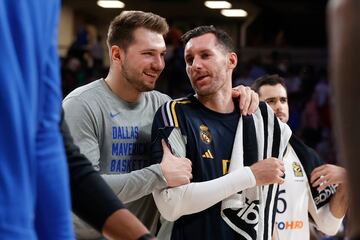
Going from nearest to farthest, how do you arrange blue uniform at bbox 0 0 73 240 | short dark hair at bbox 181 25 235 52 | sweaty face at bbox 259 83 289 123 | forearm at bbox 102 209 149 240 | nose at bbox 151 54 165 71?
blue uniform at bbox 0 0 73 240
forearm at bbox 102 209 149 240
nose at bbox 151 54 165 71
short dark hair at bbox 181 25 235 52
sweaty face at bbox 259 83 289 123

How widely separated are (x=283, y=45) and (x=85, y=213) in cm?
1765

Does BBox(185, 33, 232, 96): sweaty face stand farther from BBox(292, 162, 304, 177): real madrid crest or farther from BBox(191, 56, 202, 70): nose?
BBox(292, 162, 304, 177): real madrid crest

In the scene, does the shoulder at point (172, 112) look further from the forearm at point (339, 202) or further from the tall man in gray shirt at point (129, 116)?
the forearm at point (339, 202)

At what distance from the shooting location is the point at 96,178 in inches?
75.7

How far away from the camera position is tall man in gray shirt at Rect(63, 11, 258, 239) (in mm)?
4113

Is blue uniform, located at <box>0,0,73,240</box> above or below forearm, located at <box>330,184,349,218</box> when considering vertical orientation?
above

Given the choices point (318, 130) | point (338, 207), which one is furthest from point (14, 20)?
point (318, 130)

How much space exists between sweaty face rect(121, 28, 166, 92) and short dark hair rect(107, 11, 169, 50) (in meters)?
0.03

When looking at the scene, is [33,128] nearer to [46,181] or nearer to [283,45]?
[46,181]

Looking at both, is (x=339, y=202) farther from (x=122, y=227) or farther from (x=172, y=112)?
(x=122, y=227)

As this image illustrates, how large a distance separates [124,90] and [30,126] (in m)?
3.00

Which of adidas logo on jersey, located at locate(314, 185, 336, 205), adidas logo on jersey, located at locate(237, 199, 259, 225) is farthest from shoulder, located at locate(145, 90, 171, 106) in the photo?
adidas logo on jersey, located at locate(314, 185, 336, 205)

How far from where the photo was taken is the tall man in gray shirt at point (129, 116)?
4113 millimetres

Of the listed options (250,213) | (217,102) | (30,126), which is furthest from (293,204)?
(30,126)
